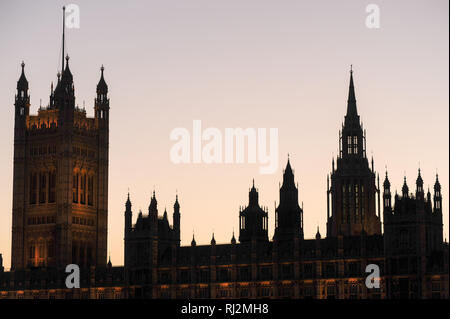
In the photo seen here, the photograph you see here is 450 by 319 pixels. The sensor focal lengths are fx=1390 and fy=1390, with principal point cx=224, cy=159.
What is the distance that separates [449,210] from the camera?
198 m
